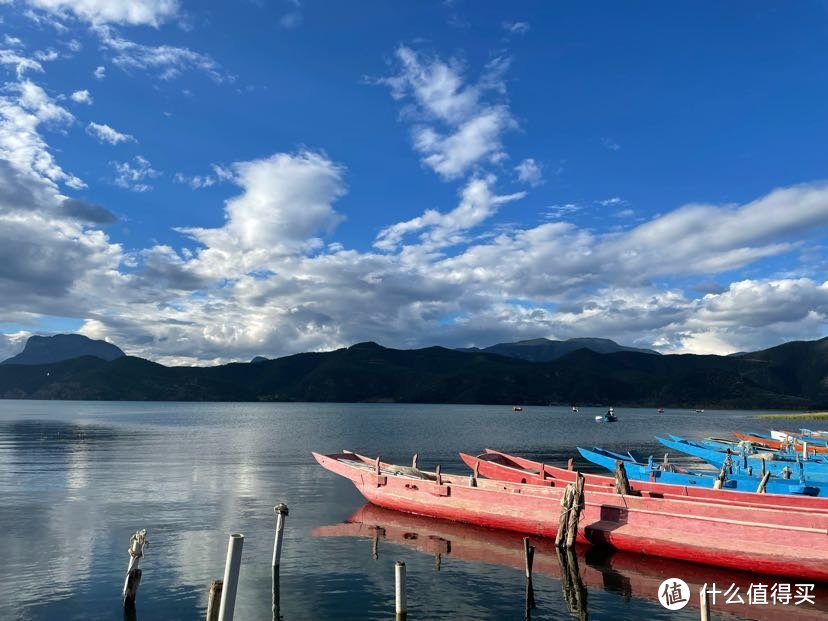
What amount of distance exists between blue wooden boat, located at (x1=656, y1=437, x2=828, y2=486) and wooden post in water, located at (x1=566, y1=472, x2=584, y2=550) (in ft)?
54.4

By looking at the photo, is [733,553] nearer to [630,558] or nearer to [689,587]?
[689,587]

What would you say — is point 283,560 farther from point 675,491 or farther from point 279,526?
point 675,491

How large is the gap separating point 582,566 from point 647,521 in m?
3.03

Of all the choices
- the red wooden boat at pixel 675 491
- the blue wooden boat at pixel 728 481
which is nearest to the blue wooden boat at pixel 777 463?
the blue wooden boat at pixel 728 481

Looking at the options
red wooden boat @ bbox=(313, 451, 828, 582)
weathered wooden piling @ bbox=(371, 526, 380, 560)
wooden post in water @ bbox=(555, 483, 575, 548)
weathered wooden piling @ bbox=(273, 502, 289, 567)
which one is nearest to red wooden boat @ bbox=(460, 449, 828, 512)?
red wooden boat @ bbox=(313, 451, 828, 582)

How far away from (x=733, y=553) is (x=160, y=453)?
187 ft

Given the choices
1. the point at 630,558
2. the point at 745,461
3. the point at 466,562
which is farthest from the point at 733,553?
the point at 745,461

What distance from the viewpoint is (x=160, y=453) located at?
6219 cm

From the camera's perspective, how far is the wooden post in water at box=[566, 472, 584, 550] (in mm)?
23062

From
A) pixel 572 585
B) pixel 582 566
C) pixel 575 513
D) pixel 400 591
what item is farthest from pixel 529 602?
pixel 575 513

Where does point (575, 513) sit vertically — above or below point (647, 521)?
above

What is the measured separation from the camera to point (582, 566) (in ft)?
71.5

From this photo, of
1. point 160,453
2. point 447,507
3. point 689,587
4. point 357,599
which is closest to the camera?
point 357,599

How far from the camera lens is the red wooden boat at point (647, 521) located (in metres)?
19.2
